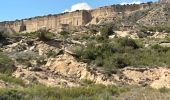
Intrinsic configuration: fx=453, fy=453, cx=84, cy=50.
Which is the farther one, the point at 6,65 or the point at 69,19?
the point at 69,19

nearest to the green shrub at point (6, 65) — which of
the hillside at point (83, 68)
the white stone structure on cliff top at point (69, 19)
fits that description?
the hillside at point (83, 68)

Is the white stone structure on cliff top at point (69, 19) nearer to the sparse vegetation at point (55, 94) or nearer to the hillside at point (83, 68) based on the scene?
the hillside at point (83, 68)

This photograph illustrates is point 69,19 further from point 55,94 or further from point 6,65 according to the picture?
point 55,94

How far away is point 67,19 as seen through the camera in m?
86.7

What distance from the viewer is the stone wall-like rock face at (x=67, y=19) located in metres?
80.1

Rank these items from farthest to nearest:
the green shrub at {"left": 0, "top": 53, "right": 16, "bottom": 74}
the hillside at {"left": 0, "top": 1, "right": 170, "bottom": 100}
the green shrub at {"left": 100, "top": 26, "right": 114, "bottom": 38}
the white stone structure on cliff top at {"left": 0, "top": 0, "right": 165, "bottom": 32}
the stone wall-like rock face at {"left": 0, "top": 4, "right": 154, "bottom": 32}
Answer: the stone wall-like rock face at {"left": 0, "top": 4, "right": 154, "bottom": 32}
the white stone structure on cliff top at {"left": 0, "top": 0, "right": 165, "bottom": 32}
the green shrub at {"left": 100, "top": 26, "right": 114, "bottom": 38}
the green shrub at {"left": 0, "top": 53, "right": 16, "bottom": 74}
the hillside at {"left": 0, "top": 1, "right": 170, "bottom": 100}

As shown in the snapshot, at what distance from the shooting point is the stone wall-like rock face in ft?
263

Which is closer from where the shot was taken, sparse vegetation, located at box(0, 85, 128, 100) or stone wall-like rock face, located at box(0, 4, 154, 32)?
sparse vegetation, located at box(0, 85, 128, 100)

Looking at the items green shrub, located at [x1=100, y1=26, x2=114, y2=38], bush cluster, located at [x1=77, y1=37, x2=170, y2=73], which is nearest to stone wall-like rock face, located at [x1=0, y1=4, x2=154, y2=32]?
green shrub, located at [x1=100, y1=26, x2=114, y2=38]

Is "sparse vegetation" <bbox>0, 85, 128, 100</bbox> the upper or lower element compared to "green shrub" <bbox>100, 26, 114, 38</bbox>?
lower

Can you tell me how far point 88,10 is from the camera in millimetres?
87750

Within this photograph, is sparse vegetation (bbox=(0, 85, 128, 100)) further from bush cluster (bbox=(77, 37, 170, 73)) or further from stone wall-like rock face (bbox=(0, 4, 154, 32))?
stone wall-like rock face (bbox=(0, 4, 154, 32))

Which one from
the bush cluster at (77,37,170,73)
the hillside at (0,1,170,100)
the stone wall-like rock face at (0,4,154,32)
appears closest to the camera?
the hillside at (0,1,170,100)

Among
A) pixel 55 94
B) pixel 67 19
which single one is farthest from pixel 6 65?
pixel 67 19
